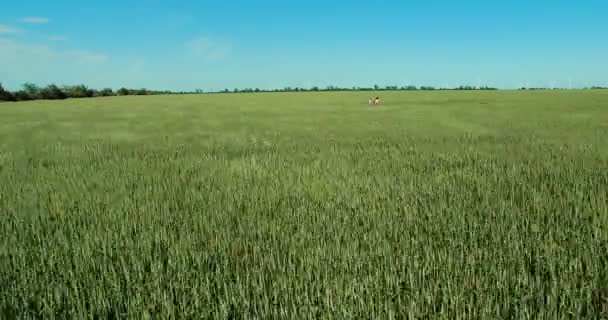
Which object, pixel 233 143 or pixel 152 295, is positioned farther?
pixel 233 143

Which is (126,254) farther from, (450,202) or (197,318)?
(450,202)

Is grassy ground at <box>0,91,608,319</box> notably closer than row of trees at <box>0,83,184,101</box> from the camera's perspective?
Yes

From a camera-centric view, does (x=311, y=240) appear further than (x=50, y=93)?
No

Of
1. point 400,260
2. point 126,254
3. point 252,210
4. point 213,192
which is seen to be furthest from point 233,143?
point 400,260

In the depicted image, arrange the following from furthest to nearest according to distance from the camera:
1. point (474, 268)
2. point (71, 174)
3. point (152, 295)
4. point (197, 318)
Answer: point (71, 174) → point (474, 268) → point (152, 295) → point (197, 318)

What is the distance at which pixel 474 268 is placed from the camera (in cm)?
282

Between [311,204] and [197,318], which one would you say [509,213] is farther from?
[197,318]

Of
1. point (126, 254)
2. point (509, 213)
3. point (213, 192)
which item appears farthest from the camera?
point (213, 192)

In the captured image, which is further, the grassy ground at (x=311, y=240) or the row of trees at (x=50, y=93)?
the row of trees at (x=50, y=93)

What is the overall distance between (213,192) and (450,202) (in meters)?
3.01

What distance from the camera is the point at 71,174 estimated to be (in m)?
7.15

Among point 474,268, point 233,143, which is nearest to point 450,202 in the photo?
point 474,268

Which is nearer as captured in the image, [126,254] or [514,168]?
[126,254]

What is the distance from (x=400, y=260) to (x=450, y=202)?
191cm
